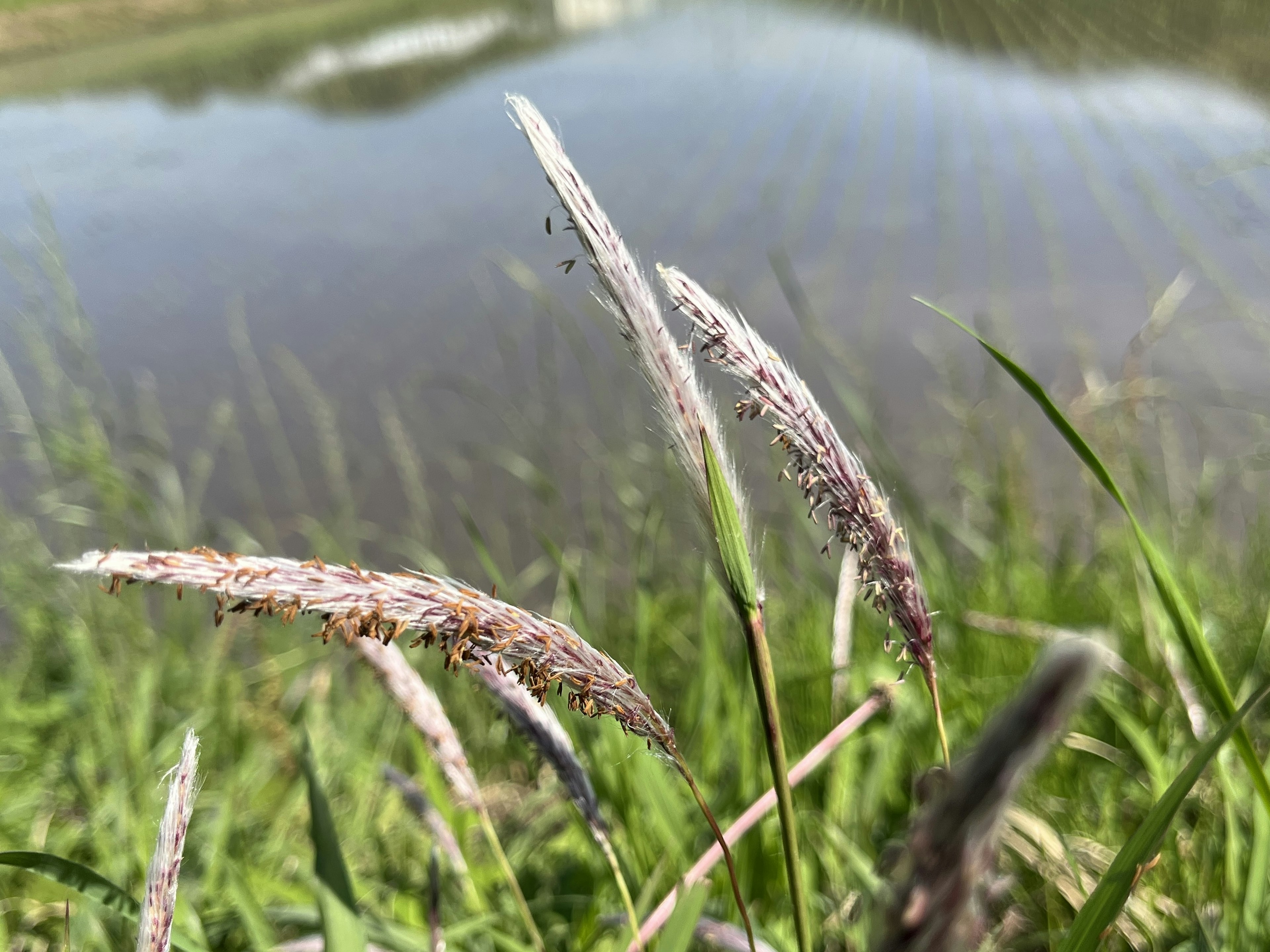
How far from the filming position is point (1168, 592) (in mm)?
586

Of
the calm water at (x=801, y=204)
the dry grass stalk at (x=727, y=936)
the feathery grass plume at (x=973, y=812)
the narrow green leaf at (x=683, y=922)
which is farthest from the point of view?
the calm water at (x=801, y=204)

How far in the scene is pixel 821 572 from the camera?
2.27m

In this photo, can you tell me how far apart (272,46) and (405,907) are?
15.0 meters

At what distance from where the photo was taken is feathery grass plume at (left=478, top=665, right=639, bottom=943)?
2.23ft

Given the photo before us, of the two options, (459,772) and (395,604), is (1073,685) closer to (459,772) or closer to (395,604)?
(395,604)

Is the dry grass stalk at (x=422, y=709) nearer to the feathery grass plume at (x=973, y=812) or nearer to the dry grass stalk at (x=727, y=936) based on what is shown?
the dry grass stalk at (x=727, y=936)

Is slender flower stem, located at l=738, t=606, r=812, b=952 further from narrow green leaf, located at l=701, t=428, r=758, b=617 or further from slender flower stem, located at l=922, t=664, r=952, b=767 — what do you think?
slender flower stem, located at l=922, t=664, r=952, b=767

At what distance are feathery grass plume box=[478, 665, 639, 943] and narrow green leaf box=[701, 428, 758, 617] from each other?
0.89 ft

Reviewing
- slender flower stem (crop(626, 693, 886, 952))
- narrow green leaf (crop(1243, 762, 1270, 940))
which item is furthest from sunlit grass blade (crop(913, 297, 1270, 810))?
narrow green leaf (crop(1243, 762, 1270, 940))

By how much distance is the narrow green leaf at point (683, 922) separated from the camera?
0.51 meters

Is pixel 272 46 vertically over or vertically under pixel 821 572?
over

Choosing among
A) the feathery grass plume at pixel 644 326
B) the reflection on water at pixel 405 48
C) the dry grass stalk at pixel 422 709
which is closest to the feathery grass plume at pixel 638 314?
the feathery grass plume at pixel 644 326

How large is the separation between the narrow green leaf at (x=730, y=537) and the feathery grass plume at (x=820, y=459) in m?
0.07

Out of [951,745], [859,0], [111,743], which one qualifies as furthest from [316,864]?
[859,0]
